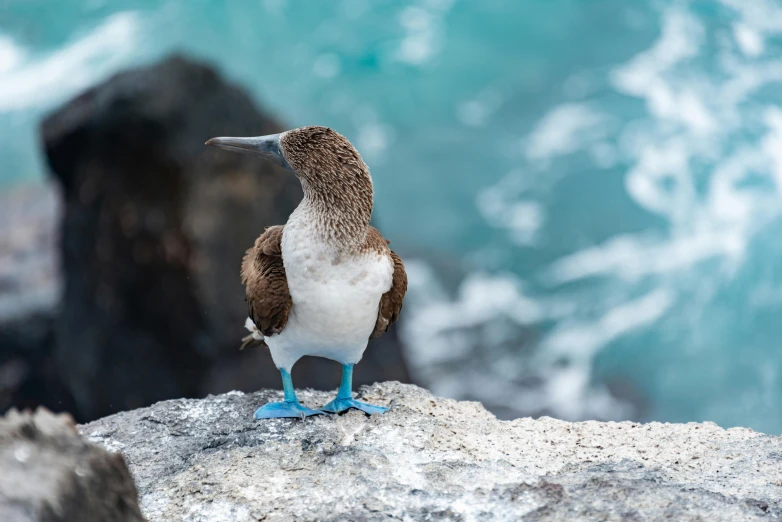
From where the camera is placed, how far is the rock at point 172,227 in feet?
25.7

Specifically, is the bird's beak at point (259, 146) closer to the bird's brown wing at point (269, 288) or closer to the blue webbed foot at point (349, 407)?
the bird's brown wing at point (269, 288)

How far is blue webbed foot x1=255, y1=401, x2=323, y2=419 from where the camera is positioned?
12.3 ft

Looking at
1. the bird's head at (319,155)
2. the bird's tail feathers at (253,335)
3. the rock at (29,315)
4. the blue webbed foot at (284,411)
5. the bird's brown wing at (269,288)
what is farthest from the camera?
the rock at (29,315)

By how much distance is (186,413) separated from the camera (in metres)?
3.88

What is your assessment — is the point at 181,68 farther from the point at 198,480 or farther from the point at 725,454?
the point at 725,454

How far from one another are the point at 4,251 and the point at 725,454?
35.9ft

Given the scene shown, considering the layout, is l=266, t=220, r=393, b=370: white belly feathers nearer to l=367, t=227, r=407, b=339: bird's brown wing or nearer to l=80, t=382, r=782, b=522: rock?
l=367, t=227, r=407, b=339: bird's brown wing

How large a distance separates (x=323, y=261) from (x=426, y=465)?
92 centimetres

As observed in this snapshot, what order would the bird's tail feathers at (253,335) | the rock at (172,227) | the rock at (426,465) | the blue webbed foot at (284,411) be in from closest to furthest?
the rock at (426,465) < the blue webbed foot at (284,411) < the bird's tail feathers at (253,335) < the rock at (172,227)

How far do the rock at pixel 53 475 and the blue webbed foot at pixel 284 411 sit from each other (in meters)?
1.45

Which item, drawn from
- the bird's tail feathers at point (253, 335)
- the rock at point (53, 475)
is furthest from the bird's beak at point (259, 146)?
the rock at point (53, 475)

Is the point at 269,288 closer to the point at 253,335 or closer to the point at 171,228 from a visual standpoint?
the point at 253,335

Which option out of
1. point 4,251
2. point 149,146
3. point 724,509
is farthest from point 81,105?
point 724,509

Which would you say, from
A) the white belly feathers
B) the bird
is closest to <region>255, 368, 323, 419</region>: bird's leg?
the bird
